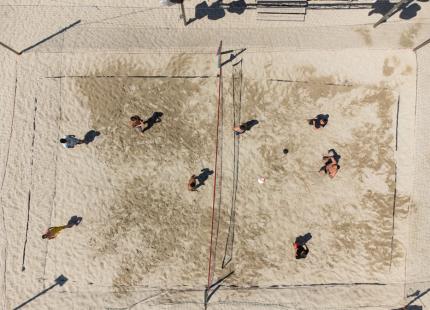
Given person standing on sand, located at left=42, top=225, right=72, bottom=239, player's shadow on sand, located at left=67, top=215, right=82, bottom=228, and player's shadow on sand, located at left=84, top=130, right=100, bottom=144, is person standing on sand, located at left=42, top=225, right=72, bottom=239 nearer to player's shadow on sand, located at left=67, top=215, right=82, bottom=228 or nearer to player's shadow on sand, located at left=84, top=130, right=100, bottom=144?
player's shadow on sand, located at left=67, top=215, right=82, bottom=228

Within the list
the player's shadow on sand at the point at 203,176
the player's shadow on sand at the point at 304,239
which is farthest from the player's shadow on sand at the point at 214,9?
the player's shadow on sand at the point at 304,239

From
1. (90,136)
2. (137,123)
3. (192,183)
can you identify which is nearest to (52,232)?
(90,136)

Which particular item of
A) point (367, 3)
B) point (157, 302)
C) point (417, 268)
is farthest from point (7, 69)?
point (417, 268)

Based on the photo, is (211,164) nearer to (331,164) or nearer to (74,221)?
(331,164)

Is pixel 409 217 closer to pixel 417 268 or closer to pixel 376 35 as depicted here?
pixel 417 268

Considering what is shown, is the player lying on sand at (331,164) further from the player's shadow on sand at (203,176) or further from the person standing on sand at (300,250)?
the player's shadow on sand at (203,176)
